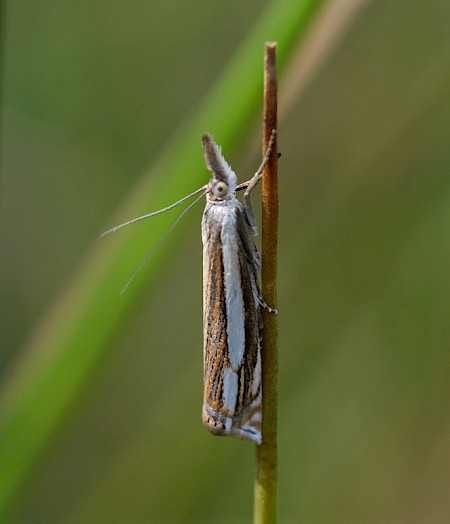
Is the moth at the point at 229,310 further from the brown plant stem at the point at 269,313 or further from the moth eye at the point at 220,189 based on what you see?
the brown plant stem at the point at 269,313

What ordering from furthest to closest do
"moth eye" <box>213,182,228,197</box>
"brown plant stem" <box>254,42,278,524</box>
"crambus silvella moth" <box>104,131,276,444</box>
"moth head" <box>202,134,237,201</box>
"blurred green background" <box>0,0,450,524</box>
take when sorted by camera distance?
"blurred green background" <box>0,0,450,524</box>
"moth eye" <box>213,182,228,197</box>
"crambus silvella moth" <box>104,131,276,444</box>
"moth head" <box>202,134,237,201</box>
"brown plant stem" <box>254,42,278,524</box>

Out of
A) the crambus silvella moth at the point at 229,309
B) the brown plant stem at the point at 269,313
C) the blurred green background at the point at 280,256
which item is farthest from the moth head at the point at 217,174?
the blurred green background at the point at 280,256

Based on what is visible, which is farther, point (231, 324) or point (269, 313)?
point (231, 324)

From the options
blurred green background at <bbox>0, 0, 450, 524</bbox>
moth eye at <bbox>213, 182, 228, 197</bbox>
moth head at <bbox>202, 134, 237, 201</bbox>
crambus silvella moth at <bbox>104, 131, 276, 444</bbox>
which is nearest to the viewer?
moth head at <bbox>202, 134, 237, 201</bbox>

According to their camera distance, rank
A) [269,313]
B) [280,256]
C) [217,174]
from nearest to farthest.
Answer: [269,313], [217,174], [280,256]

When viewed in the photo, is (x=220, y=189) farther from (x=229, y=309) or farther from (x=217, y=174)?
(x=229, y=309)

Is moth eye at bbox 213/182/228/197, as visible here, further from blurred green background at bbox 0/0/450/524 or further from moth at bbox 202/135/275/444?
blurred green background at bbox 0/0/450/524

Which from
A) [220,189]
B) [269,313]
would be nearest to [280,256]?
[220,189]

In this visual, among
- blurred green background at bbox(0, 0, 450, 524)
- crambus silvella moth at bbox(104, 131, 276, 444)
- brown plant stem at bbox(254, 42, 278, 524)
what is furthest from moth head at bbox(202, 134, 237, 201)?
blurred green background at bbox(0, 0, 450, 524)
